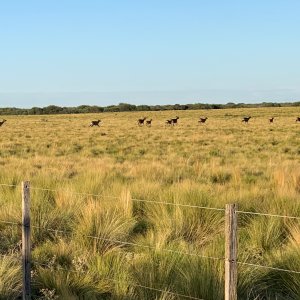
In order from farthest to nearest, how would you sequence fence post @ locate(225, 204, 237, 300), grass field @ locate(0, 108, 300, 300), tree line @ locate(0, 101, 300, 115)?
tree line @ locate(0, 101, 300, 115), grass field @ locate(0, 108, 300, 300), fence post @ locate(225, 204, 237, 300)

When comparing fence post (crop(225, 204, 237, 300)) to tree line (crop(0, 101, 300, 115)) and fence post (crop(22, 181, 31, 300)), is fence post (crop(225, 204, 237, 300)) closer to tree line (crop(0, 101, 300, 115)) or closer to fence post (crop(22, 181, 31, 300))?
fence post (crop(22, 181, 31, 300))

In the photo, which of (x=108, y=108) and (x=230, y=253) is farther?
(x=108, y=108)

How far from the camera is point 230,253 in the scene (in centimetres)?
404

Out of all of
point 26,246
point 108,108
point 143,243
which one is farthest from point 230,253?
point 108,108

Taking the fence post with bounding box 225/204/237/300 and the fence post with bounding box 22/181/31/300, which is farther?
the fence post with bounding box 22/181/31/300

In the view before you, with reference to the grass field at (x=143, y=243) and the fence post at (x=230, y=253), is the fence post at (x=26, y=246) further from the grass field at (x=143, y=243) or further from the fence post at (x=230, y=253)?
the fence post at (x=230, y=253)

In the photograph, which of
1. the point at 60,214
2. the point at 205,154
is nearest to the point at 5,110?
the point at 205,154

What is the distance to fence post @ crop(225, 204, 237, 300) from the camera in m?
4.03

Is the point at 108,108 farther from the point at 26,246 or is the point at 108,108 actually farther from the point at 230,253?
the point at 230,253

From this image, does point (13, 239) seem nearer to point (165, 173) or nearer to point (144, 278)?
point (144, 278)

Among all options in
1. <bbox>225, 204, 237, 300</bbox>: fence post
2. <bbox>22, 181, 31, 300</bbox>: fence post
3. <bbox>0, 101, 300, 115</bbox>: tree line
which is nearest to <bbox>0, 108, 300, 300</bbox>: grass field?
<bbox>22, 181, 31, 300</bbox>: fence post

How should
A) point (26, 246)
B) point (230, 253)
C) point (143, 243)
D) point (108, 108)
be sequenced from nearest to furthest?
point (230, 253) → point (26, 246) → point (143, 243) → point (108, 108)

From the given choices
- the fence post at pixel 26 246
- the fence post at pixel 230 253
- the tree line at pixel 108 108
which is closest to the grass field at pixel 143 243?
the fence post at pixel 26 246

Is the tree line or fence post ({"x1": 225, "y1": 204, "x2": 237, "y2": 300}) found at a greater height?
fence post ({"x1": 225, "y1": 204, "x2": 237, "y2": 300})
